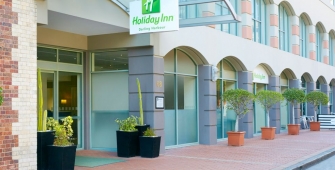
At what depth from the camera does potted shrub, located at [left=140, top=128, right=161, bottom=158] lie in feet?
42.8

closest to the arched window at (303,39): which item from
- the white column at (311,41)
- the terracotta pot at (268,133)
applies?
the white column at (311,41)

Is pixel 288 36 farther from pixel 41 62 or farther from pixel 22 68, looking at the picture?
pixel 22 68

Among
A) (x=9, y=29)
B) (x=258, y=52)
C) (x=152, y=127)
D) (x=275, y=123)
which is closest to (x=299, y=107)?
(x=275, y=123)

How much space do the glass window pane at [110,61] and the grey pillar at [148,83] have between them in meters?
0.49

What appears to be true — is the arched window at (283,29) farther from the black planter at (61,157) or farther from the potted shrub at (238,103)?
the black planter at (61,157)

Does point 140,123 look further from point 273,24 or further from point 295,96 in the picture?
point 273,24

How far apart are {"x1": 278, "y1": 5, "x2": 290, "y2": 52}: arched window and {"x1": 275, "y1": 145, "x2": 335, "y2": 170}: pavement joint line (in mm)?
10326

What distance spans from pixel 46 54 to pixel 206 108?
20.3 feet

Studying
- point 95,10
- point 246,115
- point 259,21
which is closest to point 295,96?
point 246,115

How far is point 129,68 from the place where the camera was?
14.3 m

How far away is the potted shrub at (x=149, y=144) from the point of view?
13.0 metres

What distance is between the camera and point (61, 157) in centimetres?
1005

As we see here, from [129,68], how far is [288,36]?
14455mm

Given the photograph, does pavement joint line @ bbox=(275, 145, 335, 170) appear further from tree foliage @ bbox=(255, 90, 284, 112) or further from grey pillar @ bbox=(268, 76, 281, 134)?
grey pillar @ bbox=(268, 76, 281, 134)
